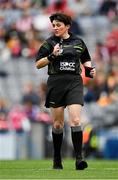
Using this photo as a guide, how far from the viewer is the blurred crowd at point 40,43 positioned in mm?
20703

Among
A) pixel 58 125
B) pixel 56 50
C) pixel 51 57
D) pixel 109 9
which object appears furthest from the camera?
pixel 109 9

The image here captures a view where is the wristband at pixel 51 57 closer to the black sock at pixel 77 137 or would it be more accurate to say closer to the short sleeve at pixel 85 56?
the short sleeve at pixel 85 56

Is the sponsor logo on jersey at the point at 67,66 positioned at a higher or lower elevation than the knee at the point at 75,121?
higher

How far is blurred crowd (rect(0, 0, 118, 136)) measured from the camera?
20.7 metres

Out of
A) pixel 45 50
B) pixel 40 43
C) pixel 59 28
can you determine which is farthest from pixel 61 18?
pixel 40 43

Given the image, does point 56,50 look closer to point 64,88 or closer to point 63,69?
point 63,69

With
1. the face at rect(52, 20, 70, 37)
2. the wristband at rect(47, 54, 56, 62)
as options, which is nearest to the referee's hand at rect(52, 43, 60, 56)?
the wristband at rect(47, 54, 56, 62)

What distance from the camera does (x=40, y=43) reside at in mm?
24391

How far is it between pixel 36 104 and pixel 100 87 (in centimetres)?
172

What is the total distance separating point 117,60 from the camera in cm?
2295

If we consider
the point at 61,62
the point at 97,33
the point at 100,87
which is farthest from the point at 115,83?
the point at 61,62

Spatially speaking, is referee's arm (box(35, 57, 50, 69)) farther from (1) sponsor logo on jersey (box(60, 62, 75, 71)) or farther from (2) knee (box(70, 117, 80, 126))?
(2) knee (box(70, 117, 80, 126))

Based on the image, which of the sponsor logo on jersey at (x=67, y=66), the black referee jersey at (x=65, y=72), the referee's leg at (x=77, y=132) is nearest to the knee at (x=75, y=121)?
the referee's leg at (x=77, y=132)

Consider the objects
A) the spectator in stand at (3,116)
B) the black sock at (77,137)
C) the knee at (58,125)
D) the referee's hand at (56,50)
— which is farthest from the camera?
the spectator in stand at (3,116)
